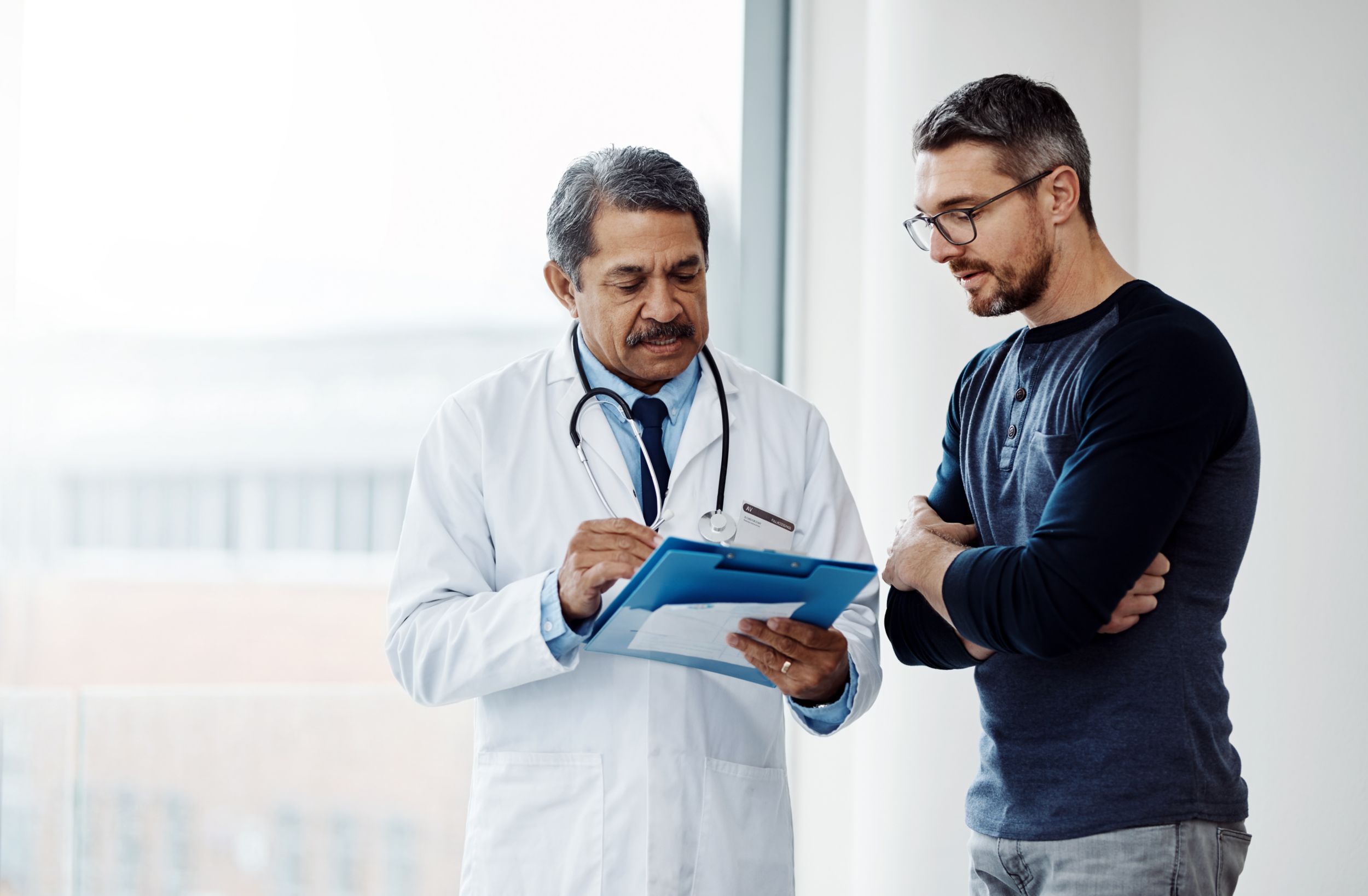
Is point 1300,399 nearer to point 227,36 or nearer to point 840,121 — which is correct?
point 840,121

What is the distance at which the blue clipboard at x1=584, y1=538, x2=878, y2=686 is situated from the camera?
107 cm

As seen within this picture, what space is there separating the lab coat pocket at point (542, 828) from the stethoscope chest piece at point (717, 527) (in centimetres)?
32

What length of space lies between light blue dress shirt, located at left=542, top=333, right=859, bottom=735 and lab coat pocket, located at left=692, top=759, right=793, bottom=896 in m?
0.12

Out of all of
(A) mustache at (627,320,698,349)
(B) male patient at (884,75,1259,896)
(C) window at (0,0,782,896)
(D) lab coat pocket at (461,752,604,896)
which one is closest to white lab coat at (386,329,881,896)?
(D) lab coat pocket at (461,752,604,896)

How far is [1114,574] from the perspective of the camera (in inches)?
45.3

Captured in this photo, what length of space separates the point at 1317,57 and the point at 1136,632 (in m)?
1.29

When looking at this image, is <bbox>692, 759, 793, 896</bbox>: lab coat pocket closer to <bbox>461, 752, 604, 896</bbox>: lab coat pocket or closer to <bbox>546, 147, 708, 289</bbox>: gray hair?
<bbox>461, 752, 604, 896</bbox>: lab coat pocket

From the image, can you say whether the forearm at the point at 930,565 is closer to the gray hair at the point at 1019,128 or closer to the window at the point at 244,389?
the gray hair at the point at 1019,128

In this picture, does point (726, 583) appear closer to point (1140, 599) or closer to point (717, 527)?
point (717, 527)

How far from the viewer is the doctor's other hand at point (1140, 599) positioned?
1.21 m

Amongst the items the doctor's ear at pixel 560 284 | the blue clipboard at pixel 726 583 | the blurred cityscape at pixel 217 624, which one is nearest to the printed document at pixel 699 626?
the blue clipboard at pixel 726 583

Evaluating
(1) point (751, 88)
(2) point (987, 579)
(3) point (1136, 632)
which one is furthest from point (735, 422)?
(1) point (751, 88)

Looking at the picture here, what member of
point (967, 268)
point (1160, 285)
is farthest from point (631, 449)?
point (1160, 285)

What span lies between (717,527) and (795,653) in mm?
220
